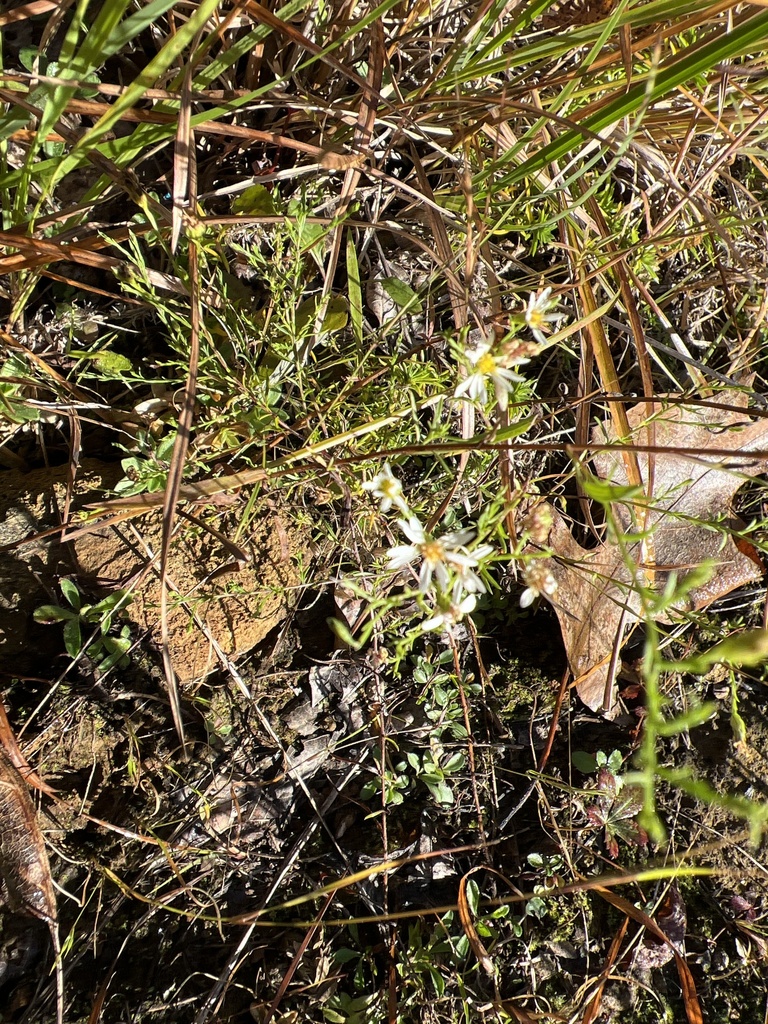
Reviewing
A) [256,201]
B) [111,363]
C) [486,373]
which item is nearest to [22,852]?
[111,363]

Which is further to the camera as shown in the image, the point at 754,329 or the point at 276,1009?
the point at 754,329

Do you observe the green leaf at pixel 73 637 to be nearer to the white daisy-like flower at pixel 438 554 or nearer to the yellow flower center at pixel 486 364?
the white daisy-like flower at pixel 438 554

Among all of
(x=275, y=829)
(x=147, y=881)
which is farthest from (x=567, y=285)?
(x=147, y=881)

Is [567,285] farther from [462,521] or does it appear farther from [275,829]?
[275,829]

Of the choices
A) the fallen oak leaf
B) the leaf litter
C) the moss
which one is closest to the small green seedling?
the leaf litter

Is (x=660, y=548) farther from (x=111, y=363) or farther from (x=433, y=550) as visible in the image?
(x=111, y=363)

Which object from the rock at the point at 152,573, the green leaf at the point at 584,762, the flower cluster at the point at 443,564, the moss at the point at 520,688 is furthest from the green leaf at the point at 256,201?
the green leaf at the point at 584,762
